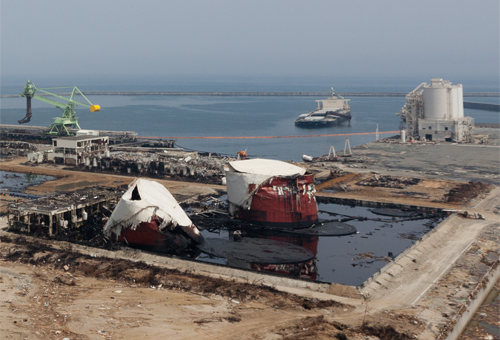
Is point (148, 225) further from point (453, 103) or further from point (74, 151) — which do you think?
point (453, 103)

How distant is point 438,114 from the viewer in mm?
98438

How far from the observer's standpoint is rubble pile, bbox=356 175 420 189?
61.2 metres

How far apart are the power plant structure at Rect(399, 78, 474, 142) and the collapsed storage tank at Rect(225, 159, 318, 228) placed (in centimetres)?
5746

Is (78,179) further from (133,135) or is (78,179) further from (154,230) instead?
(133,135)

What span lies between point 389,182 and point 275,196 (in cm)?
2116

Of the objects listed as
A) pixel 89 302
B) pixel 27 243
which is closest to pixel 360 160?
pixel 27 243

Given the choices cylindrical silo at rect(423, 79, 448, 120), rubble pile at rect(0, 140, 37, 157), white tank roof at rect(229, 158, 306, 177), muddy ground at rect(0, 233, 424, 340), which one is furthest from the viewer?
cylindrical silo at rect(423, 79, 448, 120)

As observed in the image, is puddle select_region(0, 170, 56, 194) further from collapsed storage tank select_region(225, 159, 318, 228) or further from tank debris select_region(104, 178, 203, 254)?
collapsed storage tank select_region(225, 159, 318, 228)

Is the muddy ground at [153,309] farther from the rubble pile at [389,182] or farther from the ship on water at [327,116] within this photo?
the ship on water at [327,116]

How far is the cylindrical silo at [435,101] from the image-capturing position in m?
97.2

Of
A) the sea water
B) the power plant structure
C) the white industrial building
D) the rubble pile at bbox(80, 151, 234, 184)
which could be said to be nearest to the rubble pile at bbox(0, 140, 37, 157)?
the white industrial building

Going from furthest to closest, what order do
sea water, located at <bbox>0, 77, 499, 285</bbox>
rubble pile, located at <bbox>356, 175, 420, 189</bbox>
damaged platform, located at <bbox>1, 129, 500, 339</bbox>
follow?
rubble pile, located at <bbox>356, 175, 420, 189</bbox> < sea water, located at <bbox>0, 77, 499, 285</bbox> < damaged platform, located at <bbox>1, 129, 500, 339</bbox>

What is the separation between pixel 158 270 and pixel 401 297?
42.5ft

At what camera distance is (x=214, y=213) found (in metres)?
48.9
